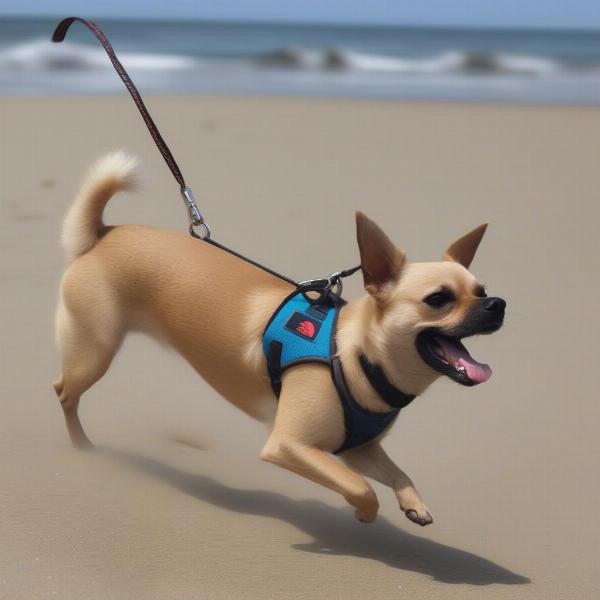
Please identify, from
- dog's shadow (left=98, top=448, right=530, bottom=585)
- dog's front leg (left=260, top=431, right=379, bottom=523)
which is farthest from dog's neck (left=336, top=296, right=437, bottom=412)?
dog's shadow (left=98, top=448, right=530, bottom=585)

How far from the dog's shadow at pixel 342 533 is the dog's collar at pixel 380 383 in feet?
1.35

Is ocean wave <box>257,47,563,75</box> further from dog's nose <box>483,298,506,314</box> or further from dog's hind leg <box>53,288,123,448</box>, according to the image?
dog's nose <box>483,298,506,314</box>

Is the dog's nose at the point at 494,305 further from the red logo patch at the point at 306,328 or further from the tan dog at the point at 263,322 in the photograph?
the red logo patch at the point at 306,328

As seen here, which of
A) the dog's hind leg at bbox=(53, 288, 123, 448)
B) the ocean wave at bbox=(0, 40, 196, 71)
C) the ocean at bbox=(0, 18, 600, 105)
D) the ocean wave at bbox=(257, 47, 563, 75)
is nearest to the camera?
the dog's hind leg at bbox=(53, 288, 123, 448)

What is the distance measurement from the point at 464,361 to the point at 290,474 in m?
0.96

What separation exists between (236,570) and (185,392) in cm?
124

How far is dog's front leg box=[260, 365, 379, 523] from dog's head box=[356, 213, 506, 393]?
0.17 meters

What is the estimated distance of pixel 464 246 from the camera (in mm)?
2816

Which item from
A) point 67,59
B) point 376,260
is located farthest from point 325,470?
point 67,59

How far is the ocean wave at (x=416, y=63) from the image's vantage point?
51.4ft

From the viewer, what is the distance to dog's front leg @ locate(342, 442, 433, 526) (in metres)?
2.70

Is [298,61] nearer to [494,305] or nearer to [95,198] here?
[95,198]

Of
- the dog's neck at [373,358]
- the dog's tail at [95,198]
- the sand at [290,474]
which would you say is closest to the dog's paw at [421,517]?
the sand at [290,474]

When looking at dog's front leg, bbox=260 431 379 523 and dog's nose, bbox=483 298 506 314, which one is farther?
dog's front leg, bbox=260 431 379 523
